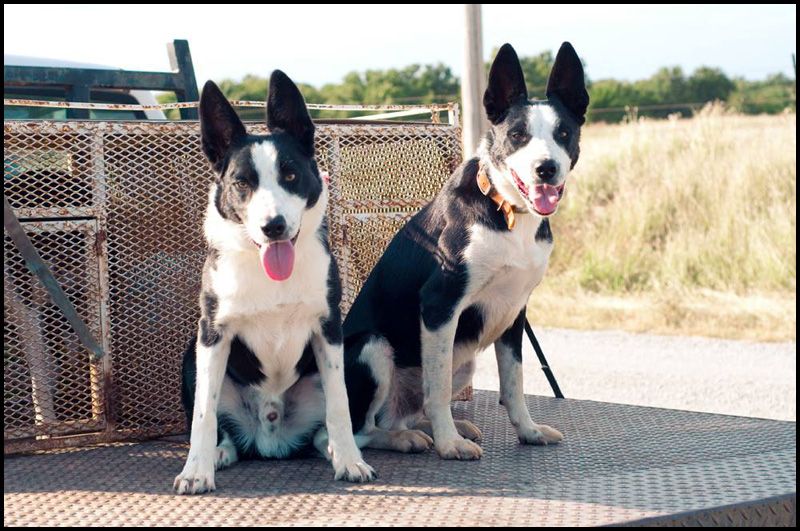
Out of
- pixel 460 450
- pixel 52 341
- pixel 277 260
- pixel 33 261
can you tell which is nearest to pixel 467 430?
pixel 460 450

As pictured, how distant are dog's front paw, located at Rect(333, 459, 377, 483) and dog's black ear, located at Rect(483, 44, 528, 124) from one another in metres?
1.31

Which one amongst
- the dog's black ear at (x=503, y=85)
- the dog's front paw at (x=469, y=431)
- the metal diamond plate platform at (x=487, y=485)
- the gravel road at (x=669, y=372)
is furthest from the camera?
the gravel road at (x=669, y=372)

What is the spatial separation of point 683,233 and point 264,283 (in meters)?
8.22

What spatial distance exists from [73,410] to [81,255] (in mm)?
558

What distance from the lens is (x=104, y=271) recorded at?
145 inches

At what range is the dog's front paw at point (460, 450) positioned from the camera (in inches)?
136

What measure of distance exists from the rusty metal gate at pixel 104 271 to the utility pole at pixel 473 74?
4.88 meters

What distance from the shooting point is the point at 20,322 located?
11.8ft

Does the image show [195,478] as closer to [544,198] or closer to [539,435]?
[539,435]

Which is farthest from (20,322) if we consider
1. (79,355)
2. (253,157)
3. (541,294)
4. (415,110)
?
(541,294)

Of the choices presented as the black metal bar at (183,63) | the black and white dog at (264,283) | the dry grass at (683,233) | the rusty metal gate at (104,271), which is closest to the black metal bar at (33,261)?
the rusty metal gate at (104,271)

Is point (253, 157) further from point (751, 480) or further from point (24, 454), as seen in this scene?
point (751, 480)

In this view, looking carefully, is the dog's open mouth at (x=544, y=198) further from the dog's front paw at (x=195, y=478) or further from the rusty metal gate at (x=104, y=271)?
the dog's front paw at (x=195, y=478)

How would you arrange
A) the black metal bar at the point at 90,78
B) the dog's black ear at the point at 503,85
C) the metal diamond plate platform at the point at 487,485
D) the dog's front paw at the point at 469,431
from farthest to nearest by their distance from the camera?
1. the black metal bar at the point at 90,78
2. the dog's front paw at the point at 469,431
3. the dog's black ear at the point at 503,85
4. the metal diamond plate platform at the point at 487,485
